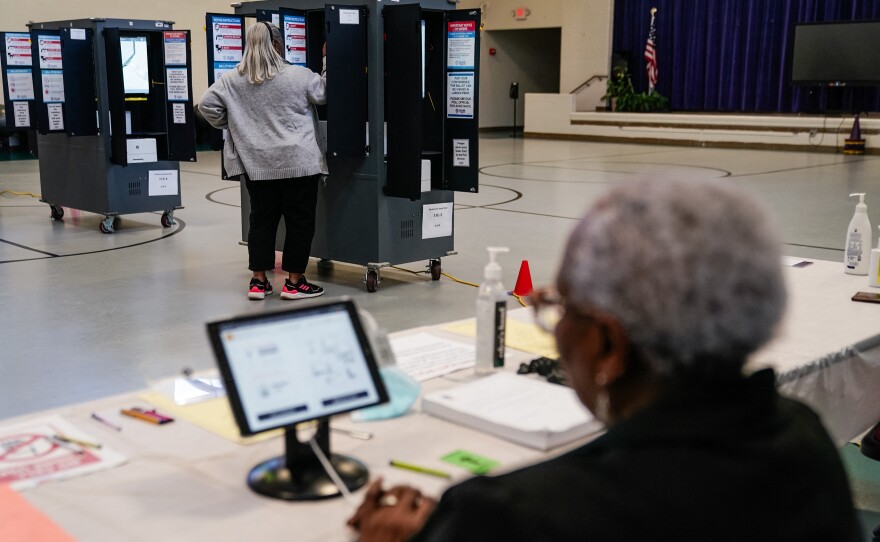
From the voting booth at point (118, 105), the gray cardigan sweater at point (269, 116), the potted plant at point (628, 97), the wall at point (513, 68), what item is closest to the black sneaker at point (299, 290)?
the gray cardigan sweater at point (269, 116)

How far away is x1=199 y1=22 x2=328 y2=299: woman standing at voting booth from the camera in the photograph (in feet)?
15.7

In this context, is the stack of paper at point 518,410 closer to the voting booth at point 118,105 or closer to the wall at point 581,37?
the voting booth at point 118,105

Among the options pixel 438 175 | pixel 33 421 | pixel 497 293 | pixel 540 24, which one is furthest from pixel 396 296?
pixel 540 24

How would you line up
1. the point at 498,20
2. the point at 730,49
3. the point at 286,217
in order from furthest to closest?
the point at 498,20 → the point at 730,49 → the point at 286,217

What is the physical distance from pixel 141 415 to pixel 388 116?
3.66m

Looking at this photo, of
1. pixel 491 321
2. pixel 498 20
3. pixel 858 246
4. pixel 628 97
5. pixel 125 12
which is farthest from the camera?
pixel 498 20

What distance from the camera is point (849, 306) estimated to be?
2.85 m

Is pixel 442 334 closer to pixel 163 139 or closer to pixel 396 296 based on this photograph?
pixel 396 296

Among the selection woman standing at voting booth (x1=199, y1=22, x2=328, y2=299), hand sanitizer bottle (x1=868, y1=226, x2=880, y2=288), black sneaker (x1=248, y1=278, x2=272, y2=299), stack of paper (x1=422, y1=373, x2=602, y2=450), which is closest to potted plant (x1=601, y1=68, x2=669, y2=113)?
woman standing at voting booth (x1=199, y1=22, x2=328, y2=299)

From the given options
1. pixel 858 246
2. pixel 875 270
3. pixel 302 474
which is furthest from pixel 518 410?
pixel 858 246

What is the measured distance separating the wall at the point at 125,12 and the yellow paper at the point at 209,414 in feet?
41.6

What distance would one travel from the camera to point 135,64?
288 inches

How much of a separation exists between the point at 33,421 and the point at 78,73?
6.12m

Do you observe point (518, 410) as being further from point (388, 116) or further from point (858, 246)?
point (388, 116)
